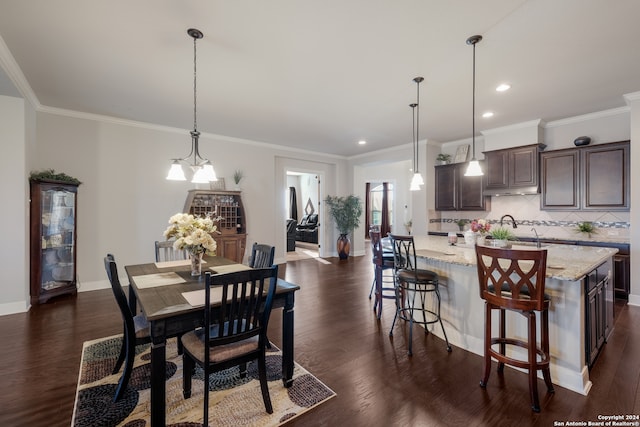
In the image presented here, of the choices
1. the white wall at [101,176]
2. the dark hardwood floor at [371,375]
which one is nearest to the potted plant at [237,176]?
the white wall at [101,176]

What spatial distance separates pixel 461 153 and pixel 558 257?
3884 mm

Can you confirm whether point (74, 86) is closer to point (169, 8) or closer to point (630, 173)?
point (169, 8)

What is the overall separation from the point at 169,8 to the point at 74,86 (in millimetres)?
2314

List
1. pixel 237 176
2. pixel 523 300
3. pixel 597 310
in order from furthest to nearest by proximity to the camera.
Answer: pixel 237 176 → pixel 597 310 → pixel 523 300

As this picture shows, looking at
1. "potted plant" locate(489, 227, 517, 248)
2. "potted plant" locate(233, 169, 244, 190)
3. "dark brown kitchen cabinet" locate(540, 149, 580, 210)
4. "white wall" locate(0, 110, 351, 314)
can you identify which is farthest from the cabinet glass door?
"dark brown kitchen cabinet" locate(540, 149, 580, 210)

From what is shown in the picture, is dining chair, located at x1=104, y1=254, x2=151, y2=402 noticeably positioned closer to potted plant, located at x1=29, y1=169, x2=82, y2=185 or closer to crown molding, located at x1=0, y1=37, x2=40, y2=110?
crown molding, located at x1=0, y1=37, x2=40, y2=110

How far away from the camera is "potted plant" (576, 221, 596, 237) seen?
459 centimetres

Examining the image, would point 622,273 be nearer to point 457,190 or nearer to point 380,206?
point 457,190

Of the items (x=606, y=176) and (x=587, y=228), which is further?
(x=587, y=228)

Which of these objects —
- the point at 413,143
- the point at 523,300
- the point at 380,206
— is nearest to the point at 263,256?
the point at 523,300

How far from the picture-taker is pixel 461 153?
612 centimetres

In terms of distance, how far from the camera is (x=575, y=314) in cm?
215

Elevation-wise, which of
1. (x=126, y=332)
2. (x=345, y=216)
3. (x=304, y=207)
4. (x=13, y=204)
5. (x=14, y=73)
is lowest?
(x=126, y=332)

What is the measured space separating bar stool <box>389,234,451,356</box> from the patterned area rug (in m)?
1.18
